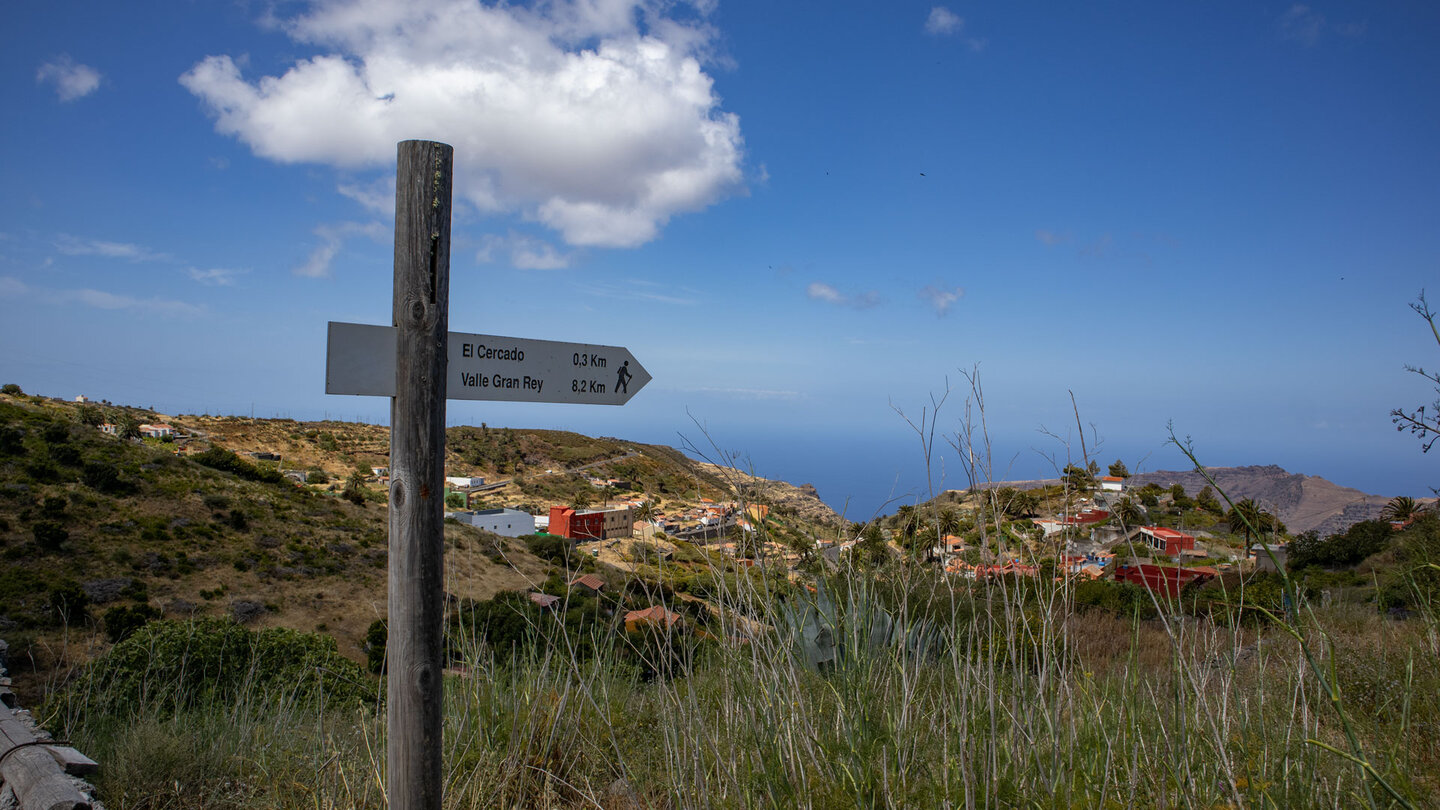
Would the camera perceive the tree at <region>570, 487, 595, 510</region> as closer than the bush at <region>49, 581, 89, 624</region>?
No

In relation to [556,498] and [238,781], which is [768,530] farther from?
[556,498]

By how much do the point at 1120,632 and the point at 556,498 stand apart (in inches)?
1531

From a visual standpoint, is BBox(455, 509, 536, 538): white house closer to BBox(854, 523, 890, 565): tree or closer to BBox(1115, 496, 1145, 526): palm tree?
BBox(854, 523, 890, 565): tree

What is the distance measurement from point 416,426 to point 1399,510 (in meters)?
26.7

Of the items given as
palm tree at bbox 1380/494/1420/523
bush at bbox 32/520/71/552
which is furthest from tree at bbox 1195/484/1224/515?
bush at bbox 32/520/71/552

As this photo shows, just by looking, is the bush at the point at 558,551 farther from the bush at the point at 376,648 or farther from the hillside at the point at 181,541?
the bush at the point at 376,648

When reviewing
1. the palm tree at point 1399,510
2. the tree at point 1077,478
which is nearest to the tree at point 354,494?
the tree at point 1077,478

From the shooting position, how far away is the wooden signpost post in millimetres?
1946

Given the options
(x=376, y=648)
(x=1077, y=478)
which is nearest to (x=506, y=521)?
(x=376, y=648)

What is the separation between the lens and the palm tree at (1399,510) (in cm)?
1889

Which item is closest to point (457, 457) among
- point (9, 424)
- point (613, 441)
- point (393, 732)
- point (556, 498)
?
point (556, 498)

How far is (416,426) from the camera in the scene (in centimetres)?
196

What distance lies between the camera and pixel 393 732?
6.45 feet

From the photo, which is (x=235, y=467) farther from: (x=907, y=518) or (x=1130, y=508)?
Answer: (x=1130, y=508)
